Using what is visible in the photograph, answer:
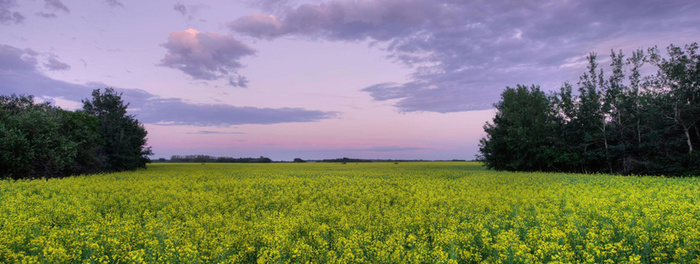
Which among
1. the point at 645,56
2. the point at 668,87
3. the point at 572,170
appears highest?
the point at 645,56

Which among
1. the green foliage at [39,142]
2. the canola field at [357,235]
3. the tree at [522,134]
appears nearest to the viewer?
the canola field at [357,235]

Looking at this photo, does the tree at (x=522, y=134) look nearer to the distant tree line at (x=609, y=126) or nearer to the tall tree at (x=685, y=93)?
the distant tree line at (x=609, y=126)

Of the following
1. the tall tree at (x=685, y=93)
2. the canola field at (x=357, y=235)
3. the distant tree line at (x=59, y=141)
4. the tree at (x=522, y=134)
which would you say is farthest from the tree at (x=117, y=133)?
the tall tree at (x=685, y=93)

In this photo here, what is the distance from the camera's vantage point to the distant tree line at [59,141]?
30.0m

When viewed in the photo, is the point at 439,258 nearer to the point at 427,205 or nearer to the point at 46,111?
the point at 427,205

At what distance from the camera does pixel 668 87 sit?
34.2m

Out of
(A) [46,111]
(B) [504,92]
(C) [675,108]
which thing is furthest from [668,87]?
(A) [46,111]

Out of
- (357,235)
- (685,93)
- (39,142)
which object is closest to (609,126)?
(685,93)

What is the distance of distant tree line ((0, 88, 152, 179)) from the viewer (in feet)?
98.3

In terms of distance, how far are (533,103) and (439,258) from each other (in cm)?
4872

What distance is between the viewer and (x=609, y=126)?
3912 cm

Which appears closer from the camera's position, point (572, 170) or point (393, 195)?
point (393, 195)

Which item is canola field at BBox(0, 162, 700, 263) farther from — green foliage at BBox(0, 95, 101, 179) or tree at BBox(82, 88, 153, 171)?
tree at BBox(82, 88, 153, 171)

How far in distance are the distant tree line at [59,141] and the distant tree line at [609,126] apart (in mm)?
51212
